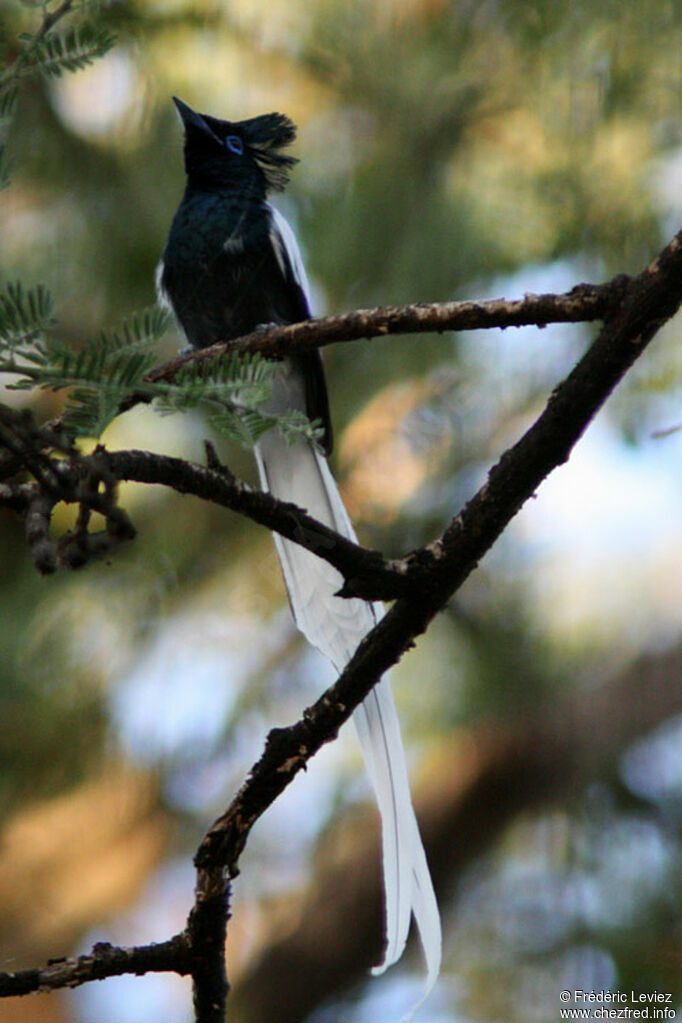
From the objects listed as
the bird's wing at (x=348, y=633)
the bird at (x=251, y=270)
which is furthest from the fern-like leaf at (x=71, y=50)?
the bird at (x=251, y=270)

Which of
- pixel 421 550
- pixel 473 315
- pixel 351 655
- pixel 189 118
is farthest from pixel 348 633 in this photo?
pixel 189 118

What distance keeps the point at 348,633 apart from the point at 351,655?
0.04 meters

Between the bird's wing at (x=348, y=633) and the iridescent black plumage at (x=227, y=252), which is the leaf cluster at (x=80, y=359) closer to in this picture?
the bird's wing at (x=348, y=633)

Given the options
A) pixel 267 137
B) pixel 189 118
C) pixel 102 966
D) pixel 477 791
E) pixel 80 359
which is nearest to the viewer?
pixel 80 359

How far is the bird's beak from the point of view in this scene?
8.94 feet

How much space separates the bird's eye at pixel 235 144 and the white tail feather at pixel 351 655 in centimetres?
65

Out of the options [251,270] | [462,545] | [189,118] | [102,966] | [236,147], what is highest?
[236,147]

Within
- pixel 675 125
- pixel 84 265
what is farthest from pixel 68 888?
pixel 675 125

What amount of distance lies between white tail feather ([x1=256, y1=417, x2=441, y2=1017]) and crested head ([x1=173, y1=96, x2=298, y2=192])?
616 mm

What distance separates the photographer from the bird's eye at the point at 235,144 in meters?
2.97

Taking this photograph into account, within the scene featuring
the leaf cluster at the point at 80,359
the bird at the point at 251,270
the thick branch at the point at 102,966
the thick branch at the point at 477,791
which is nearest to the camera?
the leaf cluster at the point at 80,359

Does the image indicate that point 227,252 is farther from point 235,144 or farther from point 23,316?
point 23,316

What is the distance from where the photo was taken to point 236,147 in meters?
3.00

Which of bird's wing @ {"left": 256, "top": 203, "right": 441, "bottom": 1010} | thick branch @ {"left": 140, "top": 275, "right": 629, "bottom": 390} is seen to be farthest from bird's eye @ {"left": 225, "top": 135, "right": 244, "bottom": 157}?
thick branch @ {"left": 140, "top": 275, "right": 629, "bottom": 390}
